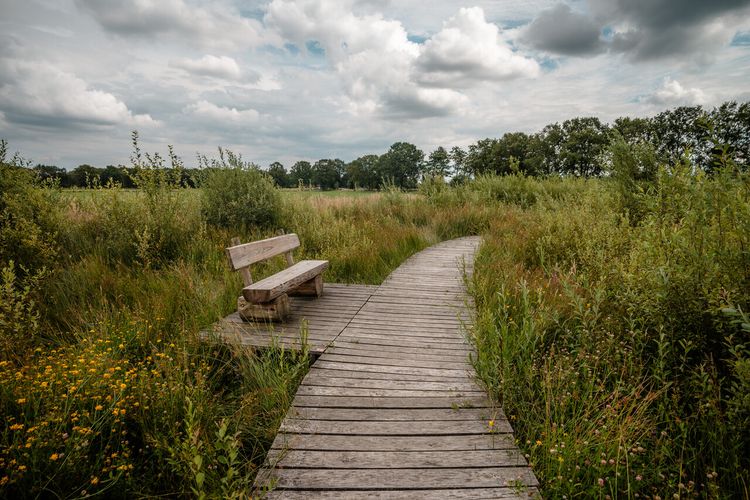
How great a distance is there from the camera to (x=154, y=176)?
7.55 metres

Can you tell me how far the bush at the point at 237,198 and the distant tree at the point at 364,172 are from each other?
248 feet

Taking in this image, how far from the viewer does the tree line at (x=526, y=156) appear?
945 cm

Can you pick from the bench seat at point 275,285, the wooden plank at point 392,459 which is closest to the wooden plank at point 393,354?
the bench seat at point 275,285

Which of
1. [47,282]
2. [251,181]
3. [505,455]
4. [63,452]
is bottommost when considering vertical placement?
[505,455]

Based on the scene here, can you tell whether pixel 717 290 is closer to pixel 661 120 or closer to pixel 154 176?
pixel 154 176

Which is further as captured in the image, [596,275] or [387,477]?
[596,275]

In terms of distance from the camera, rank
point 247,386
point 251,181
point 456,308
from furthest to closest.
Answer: point 251,181 < point 456,308 < point 247,386

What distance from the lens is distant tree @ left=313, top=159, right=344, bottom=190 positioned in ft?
284

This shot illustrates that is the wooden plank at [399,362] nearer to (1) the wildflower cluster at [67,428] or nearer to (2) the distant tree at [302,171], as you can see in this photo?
(1) the wildflower cluster at [67,428]

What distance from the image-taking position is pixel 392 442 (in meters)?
2.50

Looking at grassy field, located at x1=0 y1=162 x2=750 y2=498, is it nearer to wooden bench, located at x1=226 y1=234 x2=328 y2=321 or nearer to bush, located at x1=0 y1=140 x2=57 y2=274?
bush, located at x1=0 y1=140 x2=57 y2=274

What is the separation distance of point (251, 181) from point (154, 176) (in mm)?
2564

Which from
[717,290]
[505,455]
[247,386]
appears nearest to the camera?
[505,455]

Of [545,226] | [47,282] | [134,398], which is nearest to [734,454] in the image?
[134,398]
